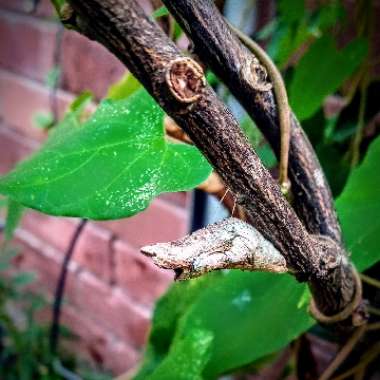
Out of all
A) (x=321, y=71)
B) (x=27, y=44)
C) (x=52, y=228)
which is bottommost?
(x=52, y=228)

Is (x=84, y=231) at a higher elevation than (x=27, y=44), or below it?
below

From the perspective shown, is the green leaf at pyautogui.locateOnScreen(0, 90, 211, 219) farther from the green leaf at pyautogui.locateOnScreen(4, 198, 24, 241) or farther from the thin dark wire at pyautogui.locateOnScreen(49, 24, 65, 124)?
the thin dark wire at pyautogui.locateOnScreen(49, 24, 65, 124)

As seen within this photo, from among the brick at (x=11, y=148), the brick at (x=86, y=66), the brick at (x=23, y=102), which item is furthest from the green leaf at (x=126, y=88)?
the brick at (x=11, y=148)

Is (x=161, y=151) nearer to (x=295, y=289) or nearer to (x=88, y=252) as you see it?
(x=295, y=289)

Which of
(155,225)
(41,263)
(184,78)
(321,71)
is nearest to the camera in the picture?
(184,78)

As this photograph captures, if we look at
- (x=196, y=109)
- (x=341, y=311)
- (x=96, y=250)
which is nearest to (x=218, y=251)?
(x=196, y=109)

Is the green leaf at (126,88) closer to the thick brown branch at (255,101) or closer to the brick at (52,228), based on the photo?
the thick brown branch at (255,101)

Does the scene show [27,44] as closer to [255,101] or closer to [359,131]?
[359,131]

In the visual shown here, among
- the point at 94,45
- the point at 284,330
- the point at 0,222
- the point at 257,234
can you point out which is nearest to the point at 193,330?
the point at 284,330
